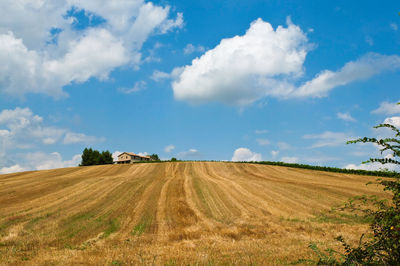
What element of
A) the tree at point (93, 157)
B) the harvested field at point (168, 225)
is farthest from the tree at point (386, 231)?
the tree at point (93, 157)

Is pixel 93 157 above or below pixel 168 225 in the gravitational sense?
above

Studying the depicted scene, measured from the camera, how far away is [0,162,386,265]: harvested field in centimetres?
1116

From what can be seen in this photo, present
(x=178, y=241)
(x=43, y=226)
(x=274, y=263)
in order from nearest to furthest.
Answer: (x=274, y=263)
(x=178, y=241)
(x=43, y=226)

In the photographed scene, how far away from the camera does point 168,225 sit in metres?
19.0

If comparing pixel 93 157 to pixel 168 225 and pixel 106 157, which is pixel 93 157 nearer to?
pixel 106 157

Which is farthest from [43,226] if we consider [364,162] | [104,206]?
[364,162]

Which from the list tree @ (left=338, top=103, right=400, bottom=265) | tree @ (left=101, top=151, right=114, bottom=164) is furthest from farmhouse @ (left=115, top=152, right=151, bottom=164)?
tree @ (left=338, top=103, right=400, bottom=265)

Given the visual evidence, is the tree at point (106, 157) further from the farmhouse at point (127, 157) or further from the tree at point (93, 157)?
the farmhouse at point (127, 157)

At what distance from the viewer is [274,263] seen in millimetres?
9062

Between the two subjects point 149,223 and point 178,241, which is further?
point 149,223

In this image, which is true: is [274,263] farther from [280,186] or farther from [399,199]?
[280,186]

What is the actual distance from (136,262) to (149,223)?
1042 cm

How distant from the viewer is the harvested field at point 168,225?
36.6ft

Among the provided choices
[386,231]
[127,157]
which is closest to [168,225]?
[386,231]
